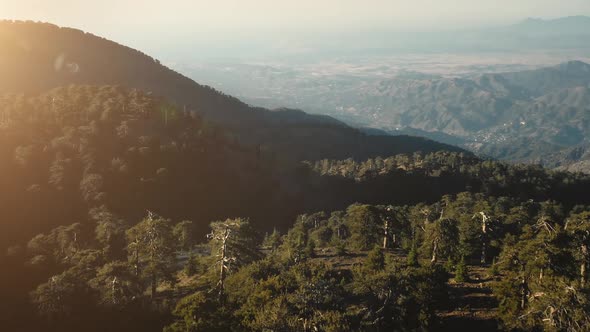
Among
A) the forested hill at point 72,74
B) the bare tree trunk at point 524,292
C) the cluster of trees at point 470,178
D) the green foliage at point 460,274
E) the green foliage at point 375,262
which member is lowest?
the cluster of trees at point 470,178

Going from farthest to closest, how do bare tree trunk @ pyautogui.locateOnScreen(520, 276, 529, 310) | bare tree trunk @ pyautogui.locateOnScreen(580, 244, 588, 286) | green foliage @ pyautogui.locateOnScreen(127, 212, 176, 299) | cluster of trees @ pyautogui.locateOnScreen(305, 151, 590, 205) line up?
1. cluster of trees @ pyautogui.locateOnScreen(305, 151, 590, 205)
2. green foliage @ pyautogui.locateOnScreen(127, 212, 176, 299)
3. bare tree trunk @ pyautogui.locateOnScreen(580, 244, 588, 286)
4. bare tree trunk @ pyautogui.locateOnScreen(520, 276, 529, 310)

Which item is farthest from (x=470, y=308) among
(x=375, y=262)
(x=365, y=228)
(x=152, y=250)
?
(x=152, y=250)

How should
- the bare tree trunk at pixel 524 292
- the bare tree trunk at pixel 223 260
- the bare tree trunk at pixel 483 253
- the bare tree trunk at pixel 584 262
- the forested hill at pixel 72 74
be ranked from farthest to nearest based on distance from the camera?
1. the forested hill at pixel 72 74
2. the bare tree trunk at pixel 483 253
3. the bare tree trunk at pixel 584 262
4. the bare tree trunk at pixel 223 260
5. the bare tree trunk at pixel 524 292

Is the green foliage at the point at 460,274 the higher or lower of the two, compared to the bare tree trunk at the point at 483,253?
higher

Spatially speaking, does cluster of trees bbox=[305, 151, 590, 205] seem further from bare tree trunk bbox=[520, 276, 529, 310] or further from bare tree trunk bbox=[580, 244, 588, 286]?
bare tree trunk bbox=[520, 276, 529, 310]

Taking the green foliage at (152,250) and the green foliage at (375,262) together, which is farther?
the green foliage at (375,262)

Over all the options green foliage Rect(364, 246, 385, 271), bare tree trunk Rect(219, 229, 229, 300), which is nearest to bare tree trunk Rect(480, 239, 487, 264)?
green foliage Rect(364, 246, 385, 271)

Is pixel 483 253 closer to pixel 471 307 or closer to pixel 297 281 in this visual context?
pixel 471 307

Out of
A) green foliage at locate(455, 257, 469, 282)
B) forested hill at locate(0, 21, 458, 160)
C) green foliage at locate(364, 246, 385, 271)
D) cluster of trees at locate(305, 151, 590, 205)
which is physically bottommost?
cluster of trees at locate(305, 151, 590, 205)

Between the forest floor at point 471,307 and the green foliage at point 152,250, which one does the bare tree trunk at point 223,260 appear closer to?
the green foliage at point 152,250

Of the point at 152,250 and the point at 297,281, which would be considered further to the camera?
the point at 152,250

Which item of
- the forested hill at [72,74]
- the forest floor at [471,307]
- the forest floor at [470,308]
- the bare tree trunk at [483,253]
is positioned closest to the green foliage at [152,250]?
the forest floor at [471,307]

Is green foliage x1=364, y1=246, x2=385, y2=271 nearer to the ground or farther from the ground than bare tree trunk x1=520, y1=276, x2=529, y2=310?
nearer to the ground
